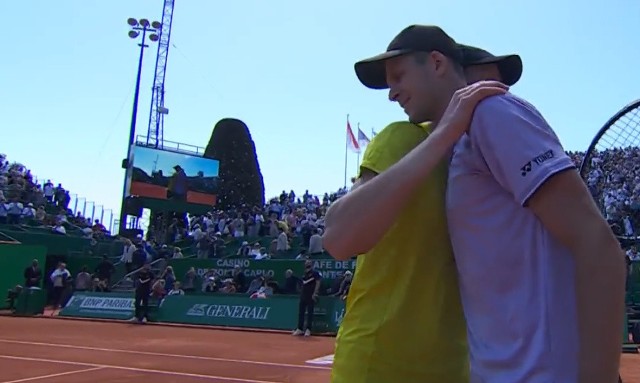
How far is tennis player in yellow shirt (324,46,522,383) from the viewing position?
1615 mm

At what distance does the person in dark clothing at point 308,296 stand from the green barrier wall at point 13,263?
36.4 ft

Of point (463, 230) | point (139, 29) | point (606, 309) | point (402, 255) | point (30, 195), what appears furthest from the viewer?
point (139, 29)

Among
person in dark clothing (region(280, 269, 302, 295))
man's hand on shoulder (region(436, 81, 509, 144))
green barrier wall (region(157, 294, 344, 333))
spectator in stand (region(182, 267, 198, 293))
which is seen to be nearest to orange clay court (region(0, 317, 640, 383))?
green barrier wall (region(157, 294, 344, 333))

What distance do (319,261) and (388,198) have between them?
54.8ft

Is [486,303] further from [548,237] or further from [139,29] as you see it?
[139,29]

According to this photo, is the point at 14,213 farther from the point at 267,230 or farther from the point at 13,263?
the point at 267,230

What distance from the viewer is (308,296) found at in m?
13.8

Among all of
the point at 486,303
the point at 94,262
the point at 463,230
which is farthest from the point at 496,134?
the point at 94,262

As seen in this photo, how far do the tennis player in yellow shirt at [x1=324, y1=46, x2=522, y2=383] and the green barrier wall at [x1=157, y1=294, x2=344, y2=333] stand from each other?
1276 cm

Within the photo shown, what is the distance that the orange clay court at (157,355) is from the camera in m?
8.02

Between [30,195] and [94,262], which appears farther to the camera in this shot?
[30,195]

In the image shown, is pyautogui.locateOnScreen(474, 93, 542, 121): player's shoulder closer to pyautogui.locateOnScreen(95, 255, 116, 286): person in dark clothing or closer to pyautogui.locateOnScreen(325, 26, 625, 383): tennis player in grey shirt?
pyautogui.locateOnScreen(325, 26, 625, 383): tennis player in grey shirt

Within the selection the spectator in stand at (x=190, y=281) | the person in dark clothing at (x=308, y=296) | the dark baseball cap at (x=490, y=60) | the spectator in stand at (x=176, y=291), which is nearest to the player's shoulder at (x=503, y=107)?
the dark baseball cap at (x=490, y=60)

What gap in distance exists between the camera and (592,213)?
127cm
